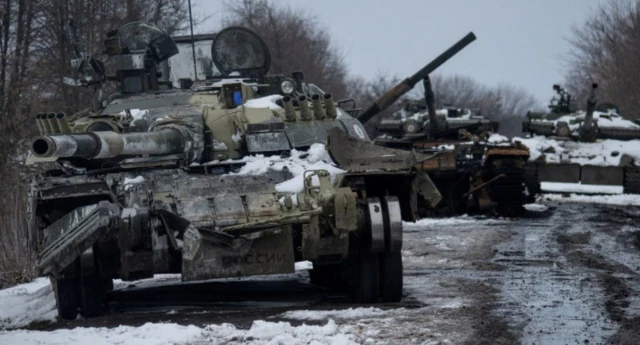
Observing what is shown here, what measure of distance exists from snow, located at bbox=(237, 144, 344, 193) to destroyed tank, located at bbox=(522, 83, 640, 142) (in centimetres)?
1378

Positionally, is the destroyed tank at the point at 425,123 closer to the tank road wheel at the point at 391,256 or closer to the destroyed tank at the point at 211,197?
the destroyed tank at the point at 211,197

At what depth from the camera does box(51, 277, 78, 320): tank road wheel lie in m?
10.4

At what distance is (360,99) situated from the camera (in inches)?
2143

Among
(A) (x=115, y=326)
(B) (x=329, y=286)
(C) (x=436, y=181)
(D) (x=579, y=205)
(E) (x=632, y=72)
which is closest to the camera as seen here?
(A) (x=115, y=326)

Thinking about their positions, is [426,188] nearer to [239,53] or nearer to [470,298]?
[470,298]

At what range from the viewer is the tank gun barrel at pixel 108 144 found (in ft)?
30.2

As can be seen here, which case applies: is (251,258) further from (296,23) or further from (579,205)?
(296,23)

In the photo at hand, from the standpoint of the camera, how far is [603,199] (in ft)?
82.7

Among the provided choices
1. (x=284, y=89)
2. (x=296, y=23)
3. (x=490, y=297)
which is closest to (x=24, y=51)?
(x=284, y=89)

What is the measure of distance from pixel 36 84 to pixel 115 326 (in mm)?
9592

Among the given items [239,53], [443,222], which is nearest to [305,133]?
[239,53]

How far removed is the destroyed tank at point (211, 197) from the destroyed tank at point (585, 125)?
13.6m

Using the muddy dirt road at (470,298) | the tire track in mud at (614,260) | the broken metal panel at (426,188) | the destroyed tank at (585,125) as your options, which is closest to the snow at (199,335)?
the muddy dirt road at (470,298)

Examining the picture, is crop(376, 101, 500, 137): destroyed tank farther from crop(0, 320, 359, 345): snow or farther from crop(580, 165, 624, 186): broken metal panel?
crop(0, 320, 359, 345): snow
